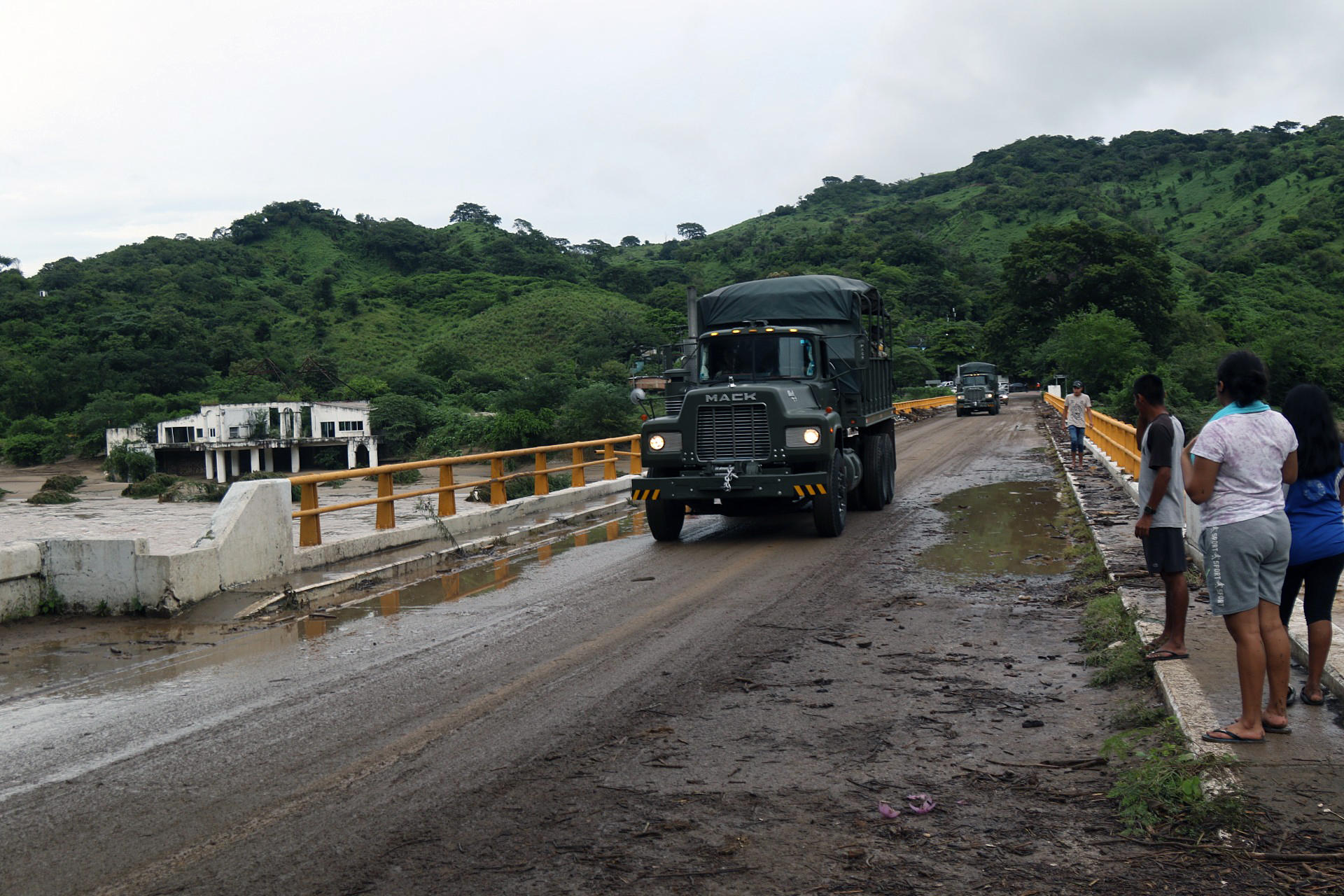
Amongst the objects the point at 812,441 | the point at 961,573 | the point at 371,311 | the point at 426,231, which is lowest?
the point at 961,573

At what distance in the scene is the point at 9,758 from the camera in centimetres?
555

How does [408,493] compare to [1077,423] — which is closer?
[408,493]

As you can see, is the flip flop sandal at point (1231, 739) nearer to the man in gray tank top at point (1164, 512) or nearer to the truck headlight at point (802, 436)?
the man in gray tank top at point (1164, 512)

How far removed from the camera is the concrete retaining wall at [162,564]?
930 cm

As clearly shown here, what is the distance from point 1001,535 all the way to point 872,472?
9.64 feet

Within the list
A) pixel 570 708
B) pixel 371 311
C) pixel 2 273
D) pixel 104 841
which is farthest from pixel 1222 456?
pixel 2 273

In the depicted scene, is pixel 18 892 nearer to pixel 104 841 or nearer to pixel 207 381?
pixel 104 841

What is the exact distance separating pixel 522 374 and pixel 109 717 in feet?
296

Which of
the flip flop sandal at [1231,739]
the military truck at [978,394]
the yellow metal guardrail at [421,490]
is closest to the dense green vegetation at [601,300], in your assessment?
the military truck at [978,394]

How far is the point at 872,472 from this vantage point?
15.9 meters

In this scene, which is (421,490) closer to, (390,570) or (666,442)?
(390,570)

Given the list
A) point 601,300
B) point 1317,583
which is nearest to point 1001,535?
point 1317,583

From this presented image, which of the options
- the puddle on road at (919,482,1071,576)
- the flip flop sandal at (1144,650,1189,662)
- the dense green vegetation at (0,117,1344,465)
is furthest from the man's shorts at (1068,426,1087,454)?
the dense green vegetation at (0,117,1344,465)

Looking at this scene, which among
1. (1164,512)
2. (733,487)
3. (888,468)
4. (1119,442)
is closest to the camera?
(1164,512)
